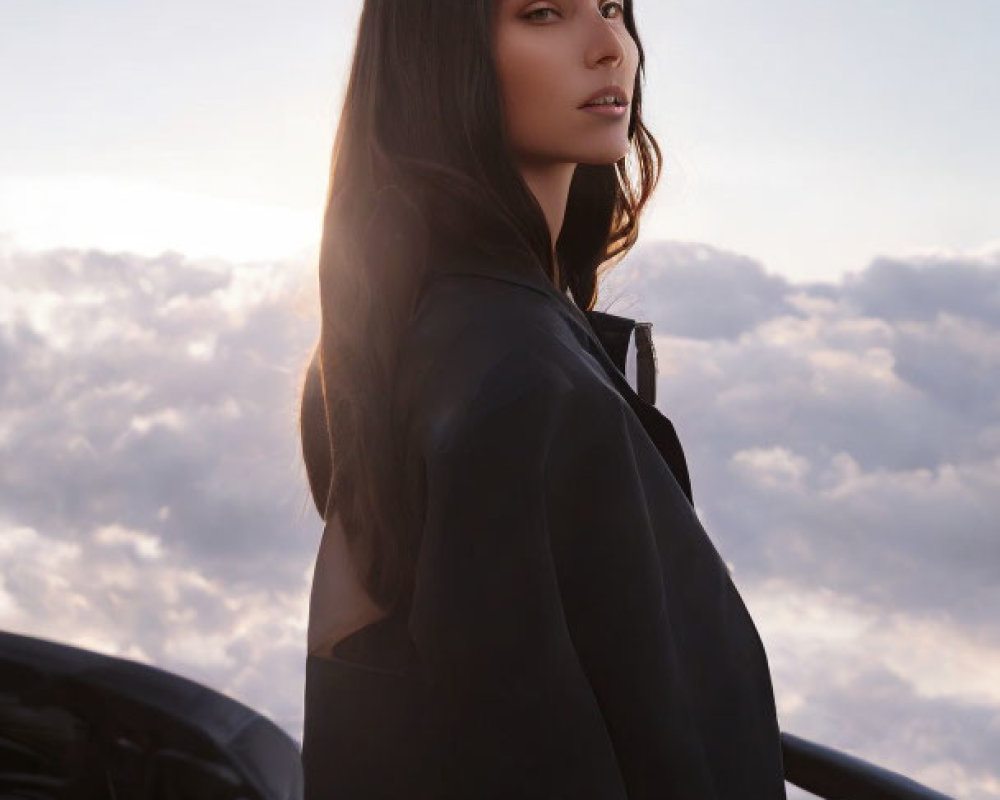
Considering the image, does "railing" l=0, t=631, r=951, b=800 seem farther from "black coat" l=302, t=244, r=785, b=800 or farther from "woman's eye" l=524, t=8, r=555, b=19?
"woman's eye" l=524, t=8, r=555, b=19

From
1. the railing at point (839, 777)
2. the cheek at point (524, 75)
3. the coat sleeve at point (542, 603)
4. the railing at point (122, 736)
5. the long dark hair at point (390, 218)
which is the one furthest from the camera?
the railing at point (122, 736)

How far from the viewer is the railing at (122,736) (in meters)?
2.74

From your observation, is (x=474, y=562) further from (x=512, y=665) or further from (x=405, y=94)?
(x=405, y=94)

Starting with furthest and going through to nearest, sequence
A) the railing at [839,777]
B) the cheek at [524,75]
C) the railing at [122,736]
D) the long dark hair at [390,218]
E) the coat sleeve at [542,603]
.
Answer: the railing at [122,736] < the cheek at [524,75] < the railing at [839,777] < the long dark hair at [390,218] < the coat sleeve at [542,603]

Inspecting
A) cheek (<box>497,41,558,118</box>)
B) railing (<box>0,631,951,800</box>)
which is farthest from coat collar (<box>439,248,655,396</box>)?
railing (<box>0,631,951,800</box>)

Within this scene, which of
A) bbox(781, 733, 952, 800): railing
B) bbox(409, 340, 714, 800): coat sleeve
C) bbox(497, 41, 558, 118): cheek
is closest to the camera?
bbox(409, 340, 714, 800): coat sleeve

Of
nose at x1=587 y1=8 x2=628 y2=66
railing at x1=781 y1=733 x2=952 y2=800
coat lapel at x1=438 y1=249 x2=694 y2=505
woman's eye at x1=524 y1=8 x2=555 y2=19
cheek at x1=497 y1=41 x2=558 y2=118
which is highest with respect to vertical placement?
woman's eye at x1=524 y1=8 x2=555 y2=19

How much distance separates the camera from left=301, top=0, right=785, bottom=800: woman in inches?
66.3

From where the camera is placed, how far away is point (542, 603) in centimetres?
168

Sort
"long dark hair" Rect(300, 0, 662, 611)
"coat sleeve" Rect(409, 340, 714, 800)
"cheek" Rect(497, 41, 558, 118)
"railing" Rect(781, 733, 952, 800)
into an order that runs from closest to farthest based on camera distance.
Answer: "coat sleeve" Rect(409, 340, 714, 800) → "long dark hair" Rect(300, 0, 662, 611) → "railing" Rect(781, 733, 952, 800) → "cheek" Rect(497, 41, 558, 118)

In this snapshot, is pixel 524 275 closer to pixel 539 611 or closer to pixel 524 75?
pixel 524 75

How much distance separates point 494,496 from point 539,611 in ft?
0.51

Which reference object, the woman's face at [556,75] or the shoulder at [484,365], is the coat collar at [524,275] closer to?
the shoulder at [484,365]

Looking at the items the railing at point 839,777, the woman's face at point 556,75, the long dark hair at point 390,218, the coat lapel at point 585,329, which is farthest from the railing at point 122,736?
the woman's face at point 556,75
